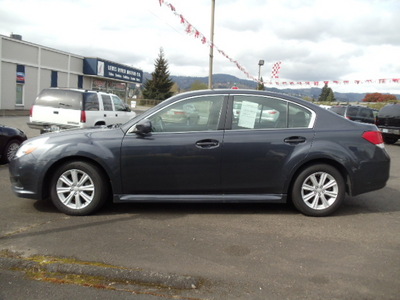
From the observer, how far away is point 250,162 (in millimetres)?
4598

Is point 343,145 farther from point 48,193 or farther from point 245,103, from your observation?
point 48,193

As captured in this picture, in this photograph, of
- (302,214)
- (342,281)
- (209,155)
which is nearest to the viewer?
(342,281)

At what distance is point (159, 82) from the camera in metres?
55.6

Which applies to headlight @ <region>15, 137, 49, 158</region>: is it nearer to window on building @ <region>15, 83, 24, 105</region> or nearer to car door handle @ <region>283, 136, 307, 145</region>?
car door handle @ <region>283, 136, 307, 145</region>

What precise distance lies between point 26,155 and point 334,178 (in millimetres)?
3975

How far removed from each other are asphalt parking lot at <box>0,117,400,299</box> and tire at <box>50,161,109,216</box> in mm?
152

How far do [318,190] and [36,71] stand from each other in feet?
79.0

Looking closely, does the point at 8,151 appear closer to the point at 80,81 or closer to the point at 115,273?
the point at 115,273

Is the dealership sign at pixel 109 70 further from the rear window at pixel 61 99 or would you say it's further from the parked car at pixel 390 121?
the parked car at pixel 390 121

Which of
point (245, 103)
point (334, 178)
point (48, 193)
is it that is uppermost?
point (245, 103)

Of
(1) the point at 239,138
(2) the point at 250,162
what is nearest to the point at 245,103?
(1) the point at 239,138

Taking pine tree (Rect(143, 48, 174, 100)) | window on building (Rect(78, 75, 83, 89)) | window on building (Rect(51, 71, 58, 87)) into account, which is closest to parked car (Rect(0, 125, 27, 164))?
window on building (Rect(51, 71, 58, 87))

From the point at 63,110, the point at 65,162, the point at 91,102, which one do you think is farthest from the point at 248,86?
the point at 65,162

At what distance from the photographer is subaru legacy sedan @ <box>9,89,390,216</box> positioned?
4.55 meters
